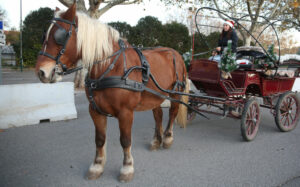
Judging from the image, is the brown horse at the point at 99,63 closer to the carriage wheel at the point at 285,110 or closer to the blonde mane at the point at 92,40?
the blonde mane at the point at 92,40

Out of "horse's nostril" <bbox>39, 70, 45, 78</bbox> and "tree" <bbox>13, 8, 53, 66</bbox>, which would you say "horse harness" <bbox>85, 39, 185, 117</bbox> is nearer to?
"horse's nostril" <bbox>39, 70, 45, 78</bbox>

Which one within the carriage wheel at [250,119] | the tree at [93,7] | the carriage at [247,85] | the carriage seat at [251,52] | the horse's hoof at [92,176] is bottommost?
the horse's hoof at [92,176]

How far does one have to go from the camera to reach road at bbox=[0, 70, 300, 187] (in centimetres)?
277

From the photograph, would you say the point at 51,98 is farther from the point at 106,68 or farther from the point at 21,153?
the point at 106,68

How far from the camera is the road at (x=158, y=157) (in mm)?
2770

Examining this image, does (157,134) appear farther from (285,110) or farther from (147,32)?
(147,32)

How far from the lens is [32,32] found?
18125 millimetres

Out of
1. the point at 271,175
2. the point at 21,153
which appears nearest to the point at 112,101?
the point at 21,153

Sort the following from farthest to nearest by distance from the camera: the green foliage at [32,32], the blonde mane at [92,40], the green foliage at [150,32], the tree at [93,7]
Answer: the green foliage at [32,32], the green foliage at [150,32], the tree at [93,7], the blonde mane at [92,40]

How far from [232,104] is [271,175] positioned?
148cm

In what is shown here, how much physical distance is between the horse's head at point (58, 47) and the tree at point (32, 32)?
1774cm

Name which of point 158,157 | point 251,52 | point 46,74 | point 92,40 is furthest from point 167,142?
point 251,52

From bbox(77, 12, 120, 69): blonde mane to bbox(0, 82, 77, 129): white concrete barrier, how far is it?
3.01 metres

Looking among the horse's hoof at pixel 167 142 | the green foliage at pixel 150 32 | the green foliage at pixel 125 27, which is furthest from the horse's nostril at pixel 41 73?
the green foliage at pixel 125 27
